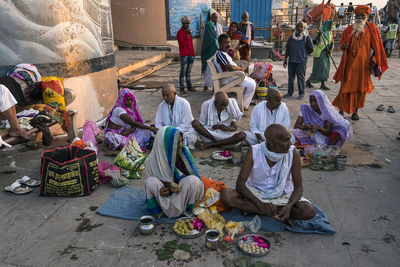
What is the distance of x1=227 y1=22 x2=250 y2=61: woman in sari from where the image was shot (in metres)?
9.38

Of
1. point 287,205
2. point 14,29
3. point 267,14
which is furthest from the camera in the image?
point 267,14

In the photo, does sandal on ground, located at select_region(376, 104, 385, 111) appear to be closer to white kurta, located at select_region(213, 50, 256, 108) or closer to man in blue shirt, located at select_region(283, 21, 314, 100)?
man in blue shirt, located at select_region(283, 21, 314, 100)

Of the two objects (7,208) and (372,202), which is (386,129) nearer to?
(372,202)

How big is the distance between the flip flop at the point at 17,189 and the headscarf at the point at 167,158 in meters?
1.63

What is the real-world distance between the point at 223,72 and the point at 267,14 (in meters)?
12.2

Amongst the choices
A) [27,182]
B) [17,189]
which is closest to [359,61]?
[27,182]

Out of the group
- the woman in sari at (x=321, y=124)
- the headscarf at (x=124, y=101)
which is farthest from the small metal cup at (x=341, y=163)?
the headscarf at (x=124, y=101)

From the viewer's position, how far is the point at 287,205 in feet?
10.3

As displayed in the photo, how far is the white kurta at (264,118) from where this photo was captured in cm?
504

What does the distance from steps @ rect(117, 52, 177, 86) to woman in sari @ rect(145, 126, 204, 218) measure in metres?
6.83

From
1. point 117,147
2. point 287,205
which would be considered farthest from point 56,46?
point 287,205

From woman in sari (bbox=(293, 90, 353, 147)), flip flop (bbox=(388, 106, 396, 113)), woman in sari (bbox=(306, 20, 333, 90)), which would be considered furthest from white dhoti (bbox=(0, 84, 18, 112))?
woman in sari (bbox=(306, 20, 333, 90))

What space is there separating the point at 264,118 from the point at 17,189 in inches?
136

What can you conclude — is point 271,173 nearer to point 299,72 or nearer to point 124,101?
point 124,101
